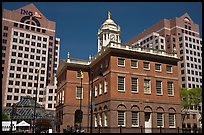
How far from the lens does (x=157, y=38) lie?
10625 centimetres

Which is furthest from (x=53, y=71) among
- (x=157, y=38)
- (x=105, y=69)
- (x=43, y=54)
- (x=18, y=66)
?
(x=105, y=69)

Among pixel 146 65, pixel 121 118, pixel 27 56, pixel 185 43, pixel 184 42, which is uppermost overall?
pixel 184 42

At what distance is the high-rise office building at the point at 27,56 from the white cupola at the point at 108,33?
5524 centimetres

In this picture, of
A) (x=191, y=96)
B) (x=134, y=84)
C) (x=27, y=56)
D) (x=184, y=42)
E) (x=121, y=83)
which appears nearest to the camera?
(x=121, y=83)

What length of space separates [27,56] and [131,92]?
7693 centimetres

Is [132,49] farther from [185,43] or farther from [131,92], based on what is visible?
[185,43]

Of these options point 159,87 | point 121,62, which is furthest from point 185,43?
point 121,62

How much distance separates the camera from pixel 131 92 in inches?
1518

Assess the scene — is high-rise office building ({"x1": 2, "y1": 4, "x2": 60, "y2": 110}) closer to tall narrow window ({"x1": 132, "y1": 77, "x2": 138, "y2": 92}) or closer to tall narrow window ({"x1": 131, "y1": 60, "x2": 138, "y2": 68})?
tall narrow window ({"x1": 131, "y1": 60, "x2": 138, "y2": 68})

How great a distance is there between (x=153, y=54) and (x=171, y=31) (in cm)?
7240

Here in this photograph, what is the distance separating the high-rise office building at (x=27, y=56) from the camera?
101 meters

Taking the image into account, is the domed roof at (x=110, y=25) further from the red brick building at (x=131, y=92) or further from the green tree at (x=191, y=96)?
the green tree at (x=191, y=96)

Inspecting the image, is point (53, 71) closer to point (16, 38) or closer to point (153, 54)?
point (16, 38)

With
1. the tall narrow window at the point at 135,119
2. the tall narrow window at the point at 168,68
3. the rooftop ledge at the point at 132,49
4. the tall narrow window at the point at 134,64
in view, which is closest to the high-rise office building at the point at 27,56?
the rooftop ledge at the point at 132,49
